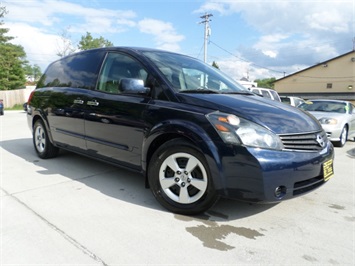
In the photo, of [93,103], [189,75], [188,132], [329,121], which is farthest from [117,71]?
[329,121]

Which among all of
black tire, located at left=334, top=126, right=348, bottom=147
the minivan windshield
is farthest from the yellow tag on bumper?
black tire, located at left=334, top=126, right=348, bottom=147

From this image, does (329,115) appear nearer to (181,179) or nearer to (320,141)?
(320,141)

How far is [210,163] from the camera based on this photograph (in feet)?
8.46

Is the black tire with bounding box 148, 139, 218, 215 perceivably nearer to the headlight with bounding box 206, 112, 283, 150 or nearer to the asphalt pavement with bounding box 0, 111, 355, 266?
the asphalt pavement with bounding box 0, 111, 355, 266

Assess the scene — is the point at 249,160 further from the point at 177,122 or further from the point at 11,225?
the point at 11,225

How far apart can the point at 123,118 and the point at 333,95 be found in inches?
1508

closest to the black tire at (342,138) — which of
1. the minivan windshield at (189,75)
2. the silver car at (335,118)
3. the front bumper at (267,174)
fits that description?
the silver car at (335,118)

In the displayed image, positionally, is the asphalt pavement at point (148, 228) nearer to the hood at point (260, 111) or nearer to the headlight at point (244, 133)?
the headlight at point (244, 133)

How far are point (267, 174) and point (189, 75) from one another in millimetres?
1588

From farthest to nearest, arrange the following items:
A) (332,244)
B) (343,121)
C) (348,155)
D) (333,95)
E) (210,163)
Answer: (333,95) < (343,121) < (348,155) < (210,163) < (332,244)

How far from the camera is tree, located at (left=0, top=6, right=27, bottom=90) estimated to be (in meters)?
34.2

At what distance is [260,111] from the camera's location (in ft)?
9.11

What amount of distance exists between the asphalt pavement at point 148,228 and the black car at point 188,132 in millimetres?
336

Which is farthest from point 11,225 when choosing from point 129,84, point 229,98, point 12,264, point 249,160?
point 229,98
